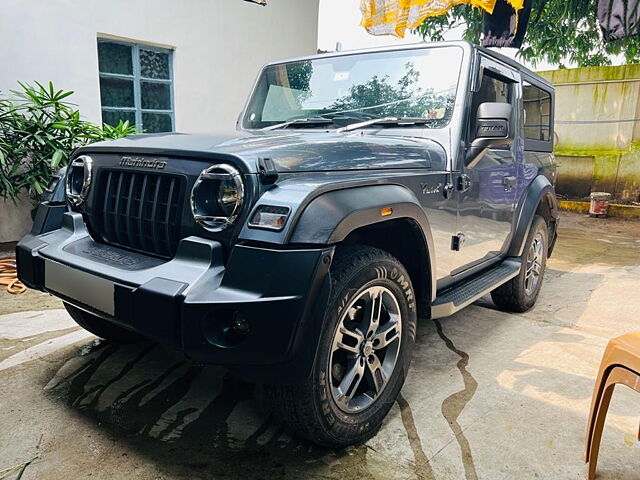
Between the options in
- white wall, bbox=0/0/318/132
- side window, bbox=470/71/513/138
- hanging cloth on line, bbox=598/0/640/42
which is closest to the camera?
side window, bbox=470/71/513/138

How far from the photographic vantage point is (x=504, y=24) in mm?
6957

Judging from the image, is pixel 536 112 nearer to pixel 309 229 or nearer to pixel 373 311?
pixel 373 311

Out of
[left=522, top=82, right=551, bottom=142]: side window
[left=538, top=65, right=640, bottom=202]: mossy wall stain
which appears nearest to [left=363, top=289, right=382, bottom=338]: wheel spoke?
[left=522, top=82, right=551, bottom=142]: side window

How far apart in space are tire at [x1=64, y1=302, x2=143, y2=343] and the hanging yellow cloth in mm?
5428

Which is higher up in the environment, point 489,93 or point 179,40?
point 179,40

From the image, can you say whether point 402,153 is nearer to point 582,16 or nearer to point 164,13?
point 164,13

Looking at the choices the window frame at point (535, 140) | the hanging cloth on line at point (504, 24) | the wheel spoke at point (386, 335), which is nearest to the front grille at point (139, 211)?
the wheel spoke at point (386, 335)

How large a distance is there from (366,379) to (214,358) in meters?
0.75

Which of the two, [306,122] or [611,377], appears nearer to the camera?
[611,377]

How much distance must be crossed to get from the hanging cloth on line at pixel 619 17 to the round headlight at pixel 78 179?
21.4ft

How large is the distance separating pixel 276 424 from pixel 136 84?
16.1ft

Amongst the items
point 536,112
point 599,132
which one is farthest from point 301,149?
point 599,132

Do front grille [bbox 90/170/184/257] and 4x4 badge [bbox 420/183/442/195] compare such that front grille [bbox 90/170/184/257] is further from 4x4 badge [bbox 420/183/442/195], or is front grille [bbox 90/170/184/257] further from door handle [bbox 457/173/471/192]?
door handle [bbox 457/173/471/192]

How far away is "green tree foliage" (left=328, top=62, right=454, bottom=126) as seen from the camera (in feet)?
8.78
